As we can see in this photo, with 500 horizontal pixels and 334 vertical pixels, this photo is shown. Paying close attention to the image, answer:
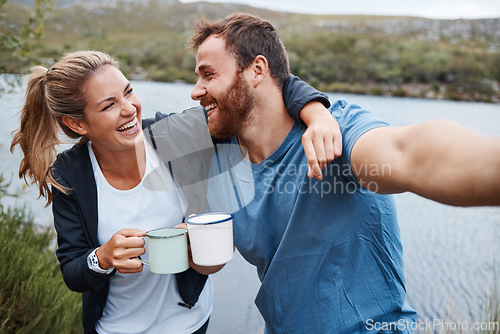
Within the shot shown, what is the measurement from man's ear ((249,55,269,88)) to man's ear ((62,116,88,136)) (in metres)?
0.71

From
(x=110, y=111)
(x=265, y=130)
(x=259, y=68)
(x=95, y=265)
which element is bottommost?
(x=95, y=265)

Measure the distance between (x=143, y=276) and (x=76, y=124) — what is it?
2.20ft

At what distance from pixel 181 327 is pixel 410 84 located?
31.1m

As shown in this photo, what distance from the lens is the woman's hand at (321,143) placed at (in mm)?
1101

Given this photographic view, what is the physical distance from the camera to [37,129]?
1.60 m

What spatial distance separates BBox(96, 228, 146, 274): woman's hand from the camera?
1251 mm

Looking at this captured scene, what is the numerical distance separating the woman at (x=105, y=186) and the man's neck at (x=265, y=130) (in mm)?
135

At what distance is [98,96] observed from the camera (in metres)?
1.50

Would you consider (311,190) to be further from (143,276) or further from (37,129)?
(37,129)

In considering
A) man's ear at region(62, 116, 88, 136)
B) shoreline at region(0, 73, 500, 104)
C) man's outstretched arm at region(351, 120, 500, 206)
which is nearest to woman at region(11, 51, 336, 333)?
man's ear at region(62, 116, 88, 136)

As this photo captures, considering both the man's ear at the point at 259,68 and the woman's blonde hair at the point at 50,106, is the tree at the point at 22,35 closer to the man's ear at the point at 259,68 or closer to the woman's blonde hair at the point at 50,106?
the woman's blonde hair at the point at 50,106

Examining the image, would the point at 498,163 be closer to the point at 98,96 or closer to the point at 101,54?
the point at 98,96

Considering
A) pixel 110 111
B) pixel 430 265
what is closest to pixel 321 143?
pixel 110 111

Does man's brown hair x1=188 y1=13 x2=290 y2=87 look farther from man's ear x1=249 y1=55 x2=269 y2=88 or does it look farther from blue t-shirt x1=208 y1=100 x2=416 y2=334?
blue t-shirt x1=208 y1=100 x2=416 y2=334
